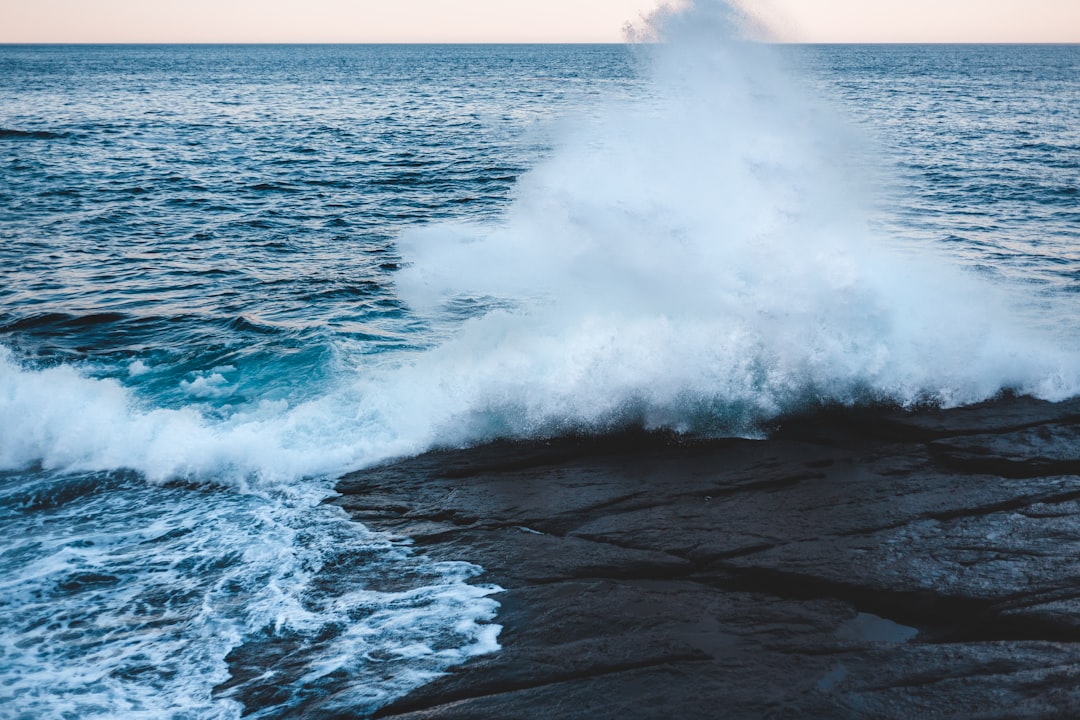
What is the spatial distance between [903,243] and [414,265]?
31.4 feet

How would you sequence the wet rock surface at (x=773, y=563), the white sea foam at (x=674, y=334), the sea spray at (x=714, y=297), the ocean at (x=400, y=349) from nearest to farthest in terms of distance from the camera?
the wet rock surface at (x=773, y=563), the ocean at (x=400, y=349), the white sea foam at (x=674, y=334), the sea spray at (x=714, y=297)

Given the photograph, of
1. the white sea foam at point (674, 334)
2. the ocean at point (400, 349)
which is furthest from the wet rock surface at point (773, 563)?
the white sea foam at point (674, 334)

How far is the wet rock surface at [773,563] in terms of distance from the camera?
15.4ft

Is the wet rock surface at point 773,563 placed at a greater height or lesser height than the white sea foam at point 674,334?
lesser

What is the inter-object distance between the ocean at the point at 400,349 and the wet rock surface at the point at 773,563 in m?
0.39

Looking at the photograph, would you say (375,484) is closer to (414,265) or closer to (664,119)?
(664,119)

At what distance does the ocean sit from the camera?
220 inches

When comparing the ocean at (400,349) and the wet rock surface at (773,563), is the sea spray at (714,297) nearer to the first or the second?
the ocean at (400,349)

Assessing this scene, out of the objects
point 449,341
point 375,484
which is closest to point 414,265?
point 449,341

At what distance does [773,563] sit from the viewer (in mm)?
5961

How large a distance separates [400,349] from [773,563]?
6477mm

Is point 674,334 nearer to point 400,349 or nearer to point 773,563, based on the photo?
point 773,563

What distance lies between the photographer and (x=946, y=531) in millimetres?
6270

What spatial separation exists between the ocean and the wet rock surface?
39cm
